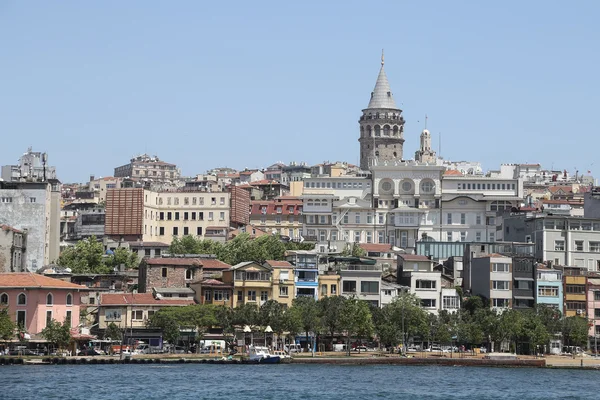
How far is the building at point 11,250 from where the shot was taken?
362ft

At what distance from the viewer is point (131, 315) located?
103562 mm

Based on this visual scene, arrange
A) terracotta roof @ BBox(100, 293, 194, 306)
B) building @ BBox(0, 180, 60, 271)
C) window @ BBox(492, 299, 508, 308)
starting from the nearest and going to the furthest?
terracotta roof @ BBox(100, 293, 194, 306), window @ BBox(492, 299, 508, 308), building @ BBox(0, 180, 60, 271)

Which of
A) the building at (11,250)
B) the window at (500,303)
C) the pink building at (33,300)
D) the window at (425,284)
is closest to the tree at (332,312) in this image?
the window at (425,284)

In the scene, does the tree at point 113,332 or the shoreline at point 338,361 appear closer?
the shoreline at point 338,361

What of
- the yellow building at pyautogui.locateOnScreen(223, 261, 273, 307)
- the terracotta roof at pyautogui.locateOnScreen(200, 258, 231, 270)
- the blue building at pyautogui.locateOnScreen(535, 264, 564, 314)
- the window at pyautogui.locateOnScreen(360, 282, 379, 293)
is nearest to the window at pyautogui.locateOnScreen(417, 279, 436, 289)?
the window at pyautogui.locateOnScreen(360, 282, 379, 293)

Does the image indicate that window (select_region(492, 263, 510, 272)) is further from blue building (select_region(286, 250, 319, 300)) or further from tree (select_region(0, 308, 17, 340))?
tree (select_region(0, 308, 17, 340))

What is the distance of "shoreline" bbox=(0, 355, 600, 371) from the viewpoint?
91812 millimetres

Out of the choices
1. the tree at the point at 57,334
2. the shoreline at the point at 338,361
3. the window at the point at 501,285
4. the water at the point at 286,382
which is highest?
the window at the point at 501,285

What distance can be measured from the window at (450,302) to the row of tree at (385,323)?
394 cm

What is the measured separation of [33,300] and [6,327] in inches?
227

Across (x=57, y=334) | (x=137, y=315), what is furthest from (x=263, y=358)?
(x=57, y=334)

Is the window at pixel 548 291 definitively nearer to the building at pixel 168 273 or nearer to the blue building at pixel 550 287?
the blue building at pixel 550 287

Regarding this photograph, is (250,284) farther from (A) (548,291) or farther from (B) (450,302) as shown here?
(A) (548,291)

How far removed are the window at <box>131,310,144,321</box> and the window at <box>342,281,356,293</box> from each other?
1723 centimetres
